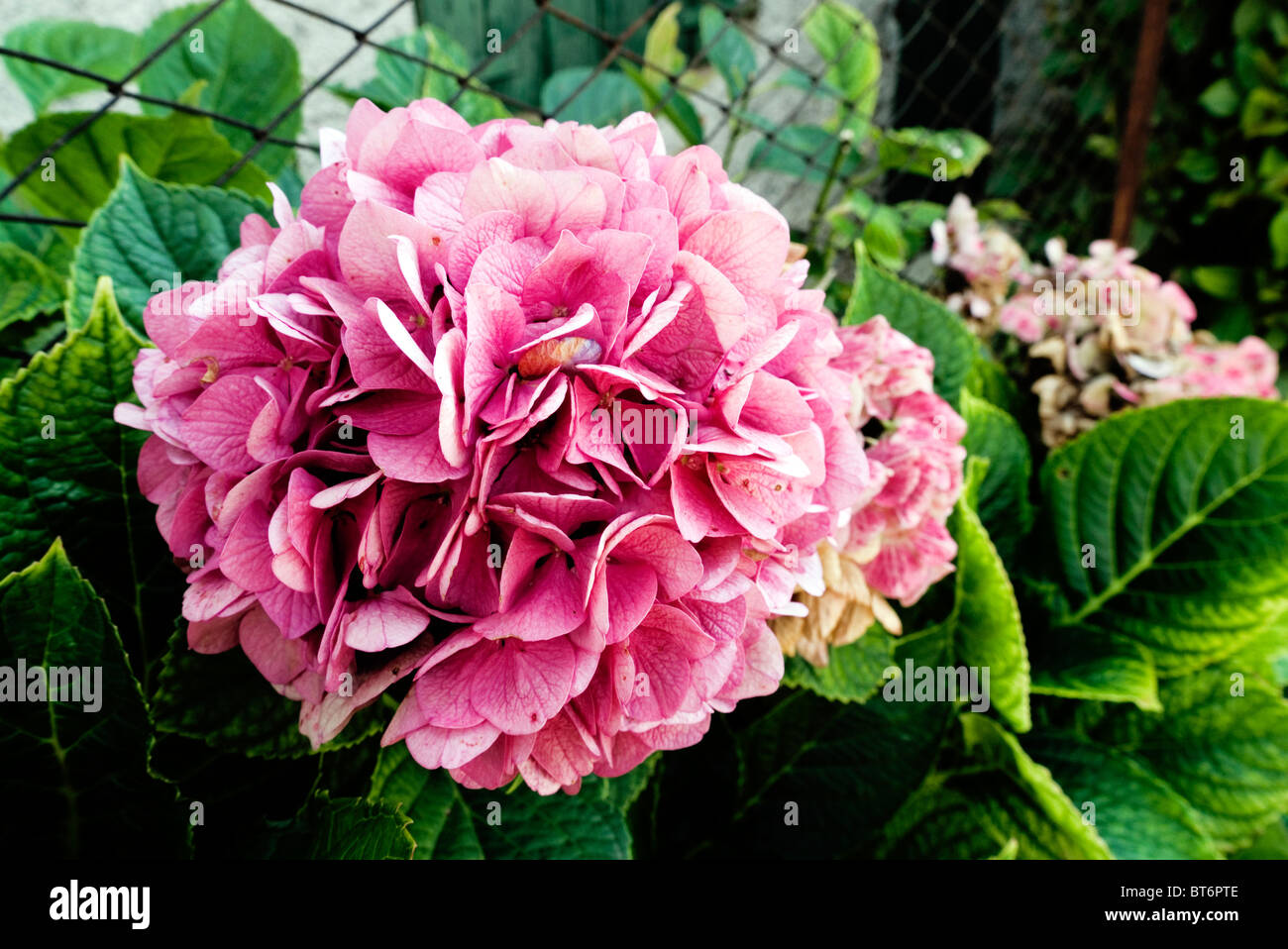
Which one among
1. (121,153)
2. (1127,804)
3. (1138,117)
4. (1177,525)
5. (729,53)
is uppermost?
(1138,117)

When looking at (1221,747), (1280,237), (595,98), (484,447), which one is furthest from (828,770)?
(1280,237)

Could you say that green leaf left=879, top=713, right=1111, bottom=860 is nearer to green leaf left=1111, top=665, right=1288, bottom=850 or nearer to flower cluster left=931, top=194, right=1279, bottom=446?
green leaf left=1111, top=665, right=1288, bottom=850

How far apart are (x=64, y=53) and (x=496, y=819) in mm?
728

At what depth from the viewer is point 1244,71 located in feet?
5.40

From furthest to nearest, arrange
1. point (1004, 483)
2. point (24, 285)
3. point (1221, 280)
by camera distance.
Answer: point (1221, 280)
point (1004, 483)
point (24, 285)

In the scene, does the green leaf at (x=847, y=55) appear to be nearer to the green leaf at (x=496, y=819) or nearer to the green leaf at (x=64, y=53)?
the green leaf at (x=64, y=53)

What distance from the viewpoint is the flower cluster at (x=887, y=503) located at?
1.51 feet

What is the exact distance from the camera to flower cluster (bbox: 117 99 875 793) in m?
0.30

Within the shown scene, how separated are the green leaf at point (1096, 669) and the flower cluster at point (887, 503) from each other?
243mm

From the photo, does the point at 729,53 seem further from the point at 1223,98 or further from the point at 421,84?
the point at 1223,98

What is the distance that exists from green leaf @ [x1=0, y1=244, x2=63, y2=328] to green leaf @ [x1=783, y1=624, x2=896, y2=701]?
1.60ft

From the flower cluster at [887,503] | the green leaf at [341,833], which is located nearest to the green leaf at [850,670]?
the flower cluster at [887,503]

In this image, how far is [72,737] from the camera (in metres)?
0.35

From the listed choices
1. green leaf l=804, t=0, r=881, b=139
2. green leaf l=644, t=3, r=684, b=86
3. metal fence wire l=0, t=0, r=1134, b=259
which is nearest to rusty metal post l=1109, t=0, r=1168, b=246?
metal fence wire l=0, t=0, r=1134, b=259
